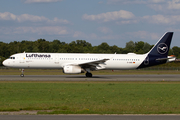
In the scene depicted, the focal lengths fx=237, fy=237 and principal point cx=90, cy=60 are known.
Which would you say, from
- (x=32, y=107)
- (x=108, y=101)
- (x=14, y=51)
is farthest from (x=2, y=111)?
(x=14, y=51)

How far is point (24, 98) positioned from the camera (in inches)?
613

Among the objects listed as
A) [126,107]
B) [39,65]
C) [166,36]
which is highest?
[166,36]

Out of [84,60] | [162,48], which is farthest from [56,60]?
[162,48]

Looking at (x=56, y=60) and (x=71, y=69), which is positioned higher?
(x=56, y=60)

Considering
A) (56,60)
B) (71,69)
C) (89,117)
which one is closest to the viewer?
Result: (89,117)

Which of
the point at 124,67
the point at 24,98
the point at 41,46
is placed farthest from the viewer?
the point at 41,46

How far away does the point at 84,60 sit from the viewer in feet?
123

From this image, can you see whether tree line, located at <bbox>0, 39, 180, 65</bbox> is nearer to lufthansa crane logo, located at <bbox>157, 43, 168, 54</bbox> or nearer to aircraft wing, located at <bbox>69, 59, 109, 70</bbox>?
aircraft wing, located at <bbox>69, 59, 109, 70</bbox>

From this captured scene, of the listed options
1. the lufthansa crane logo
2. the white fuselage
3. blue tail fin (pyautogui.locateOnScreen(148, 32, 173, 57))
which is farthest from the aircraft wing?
the lufthansa crane logo

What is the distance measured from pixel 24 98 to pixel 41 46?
324ft

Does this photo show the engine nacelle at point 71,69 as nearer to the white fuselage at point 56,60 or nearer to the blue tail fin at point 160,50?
the white fuselage at point 56,60

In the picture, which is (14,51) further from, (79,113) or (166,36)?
(79,113)

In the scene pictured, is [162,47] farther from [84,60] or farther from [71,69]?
[71,69]

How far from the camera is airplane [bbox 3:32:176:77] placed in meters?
35.6
